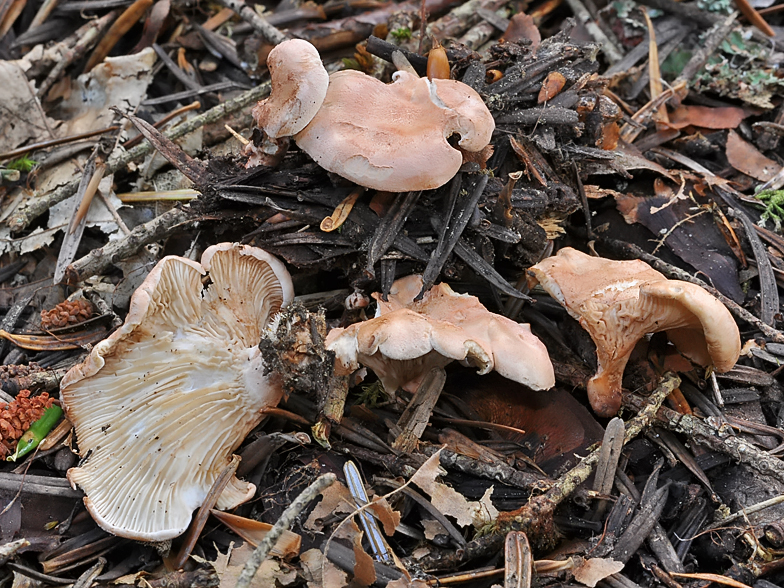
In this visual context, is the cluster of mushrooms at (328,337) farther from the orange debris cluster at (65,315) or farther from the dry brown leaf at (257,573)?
the orange debris cluster at (65,315)

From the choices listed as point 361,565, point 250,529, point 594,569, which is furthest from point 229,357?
point 594,569

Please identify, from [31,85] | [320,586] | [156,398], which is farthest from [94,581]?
[31,85]

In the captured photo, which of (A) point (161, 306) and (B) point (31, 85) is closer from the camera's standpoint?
(A) point (161, 306)

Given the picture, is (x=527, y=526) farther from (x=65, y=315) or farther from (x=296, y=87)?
(x=65, y=315)

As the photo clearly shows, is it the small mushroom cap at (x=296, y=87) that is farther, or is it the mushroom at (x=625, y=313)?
the small mushroom cap at (x=296, y=87)

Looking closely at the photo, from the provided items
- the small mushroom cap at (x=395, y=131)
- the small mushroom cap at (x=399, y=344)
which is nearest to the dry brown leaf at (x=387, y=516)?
the small mushroom cap at (x=399, y=344)

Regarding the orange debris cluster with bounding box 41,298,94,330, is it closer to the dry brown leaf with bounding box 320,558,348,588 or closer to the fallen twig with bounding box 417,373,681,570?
the dry brown leaf with bounding box 320,558,348,588

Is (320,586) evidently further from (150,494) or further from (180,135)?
(180,135)
